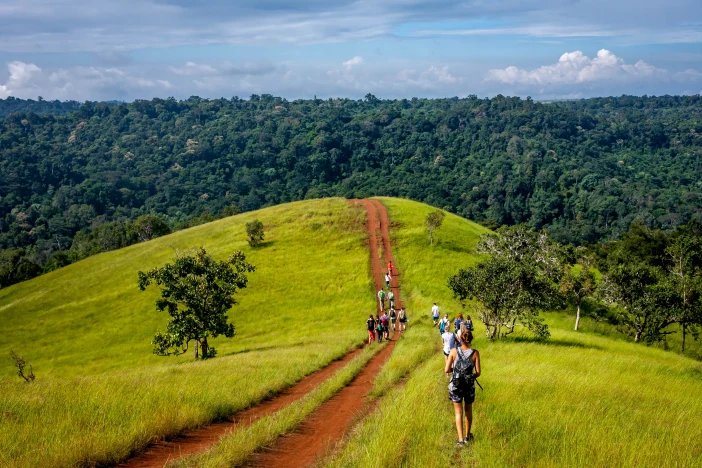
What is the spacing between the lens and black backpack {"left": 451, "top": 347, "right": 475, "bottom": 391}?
32.2ft

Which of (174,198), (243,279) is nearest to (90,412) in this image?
(243,279)

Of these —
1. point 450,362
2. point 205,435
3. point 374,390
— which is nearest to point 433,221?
point 374,390

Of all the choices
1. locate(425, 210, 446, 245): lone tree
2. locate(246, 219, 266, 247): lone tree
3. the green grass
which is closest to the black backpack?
the green grass

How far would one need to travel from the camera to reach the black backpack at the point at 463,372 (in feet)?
32.2

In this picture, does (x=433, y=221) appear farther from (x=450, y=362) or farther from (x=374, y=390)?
(x=450, y=362)

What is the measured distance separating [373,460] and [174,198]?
204 m

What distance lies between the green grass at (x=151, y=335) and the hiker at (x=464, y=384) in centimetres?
613

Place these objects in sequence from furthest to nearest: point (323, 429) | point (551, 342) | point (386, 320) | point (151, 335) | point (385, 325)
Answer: point (151, 335)
point (386, 320)
point (385, 325)
point (551, 342)
point (323, 429)

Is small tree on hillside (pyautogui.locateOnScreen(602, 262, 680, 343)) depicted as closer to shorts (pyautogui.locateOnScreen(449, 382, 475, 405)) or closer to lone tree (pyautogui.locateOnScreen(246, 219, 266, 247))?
shorts (pyautogui.locateOnScreen(449, 382, 475, 405))

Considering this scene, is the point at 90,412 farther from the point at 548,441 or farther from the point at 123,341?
the point at 123,341

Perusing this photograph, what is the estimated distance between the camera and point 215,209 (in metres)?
174

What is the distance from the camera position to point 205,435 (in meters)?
11.4

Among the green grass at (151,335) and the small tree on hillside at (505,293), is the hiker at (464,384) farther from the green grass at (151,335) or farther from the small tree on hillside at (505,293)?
the small tree on hillside at (505,293)

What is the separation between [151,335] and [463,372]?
39921 mm
